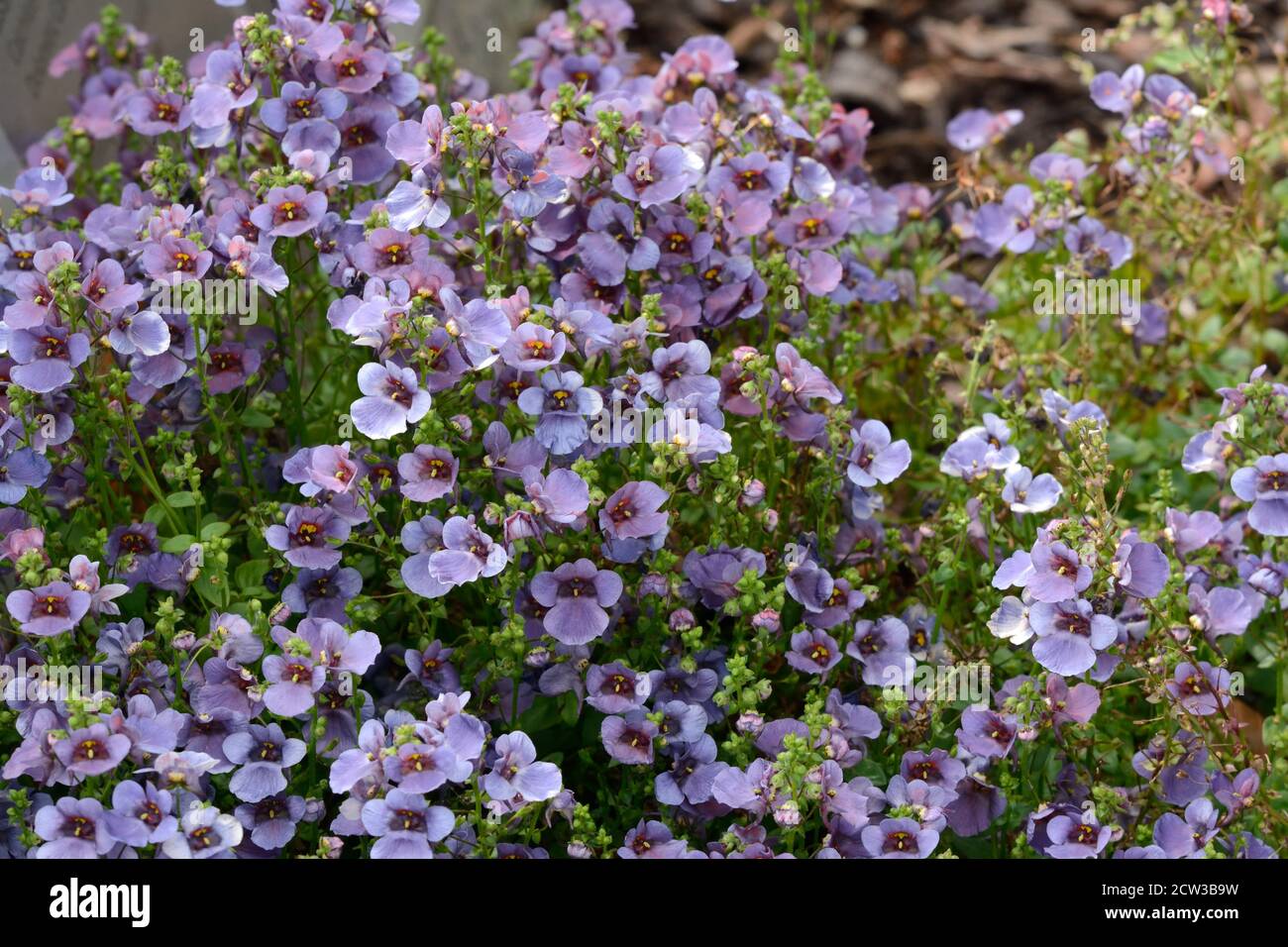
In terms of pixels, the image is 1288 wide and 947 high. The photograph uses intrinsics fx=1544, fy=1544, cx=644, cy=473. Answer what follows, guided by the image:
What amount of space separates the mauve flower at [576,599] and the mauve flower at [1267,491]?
3.69 ft

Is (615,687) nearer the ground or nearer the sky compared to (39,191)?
nearer the ground

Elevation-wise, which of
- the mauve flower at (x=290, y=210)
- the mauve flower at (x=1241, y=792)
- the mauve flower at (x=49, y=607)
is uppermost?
the mauve flower at (x=290, y=210)

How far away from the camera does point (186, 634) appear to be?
2512 millimetres

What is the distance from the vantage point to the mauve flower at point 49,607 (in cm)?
241

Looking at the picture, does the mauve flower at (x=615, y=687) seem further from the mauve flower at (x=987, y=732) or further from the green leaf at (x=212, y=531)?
the green leaf at (x=212, y=531)

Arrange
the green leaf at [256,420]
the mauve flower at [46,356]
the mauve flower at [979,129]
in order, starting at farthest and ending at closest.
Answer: the mauve flower at [979,129]
the green leaf at [256,420]
the mauve flower at [46,356]

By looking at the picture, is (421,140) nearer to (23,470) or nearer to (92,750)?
(23,470)

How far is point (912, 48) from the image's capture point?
5535 millimetres

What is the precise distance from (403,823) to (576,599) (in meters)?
0.48

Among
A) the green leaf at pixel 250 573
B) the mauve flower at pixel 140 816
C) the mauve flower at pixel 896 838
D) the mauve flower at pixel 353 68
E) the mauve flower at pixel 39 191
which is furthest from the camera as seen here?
the mauve flower at pixel 39 191

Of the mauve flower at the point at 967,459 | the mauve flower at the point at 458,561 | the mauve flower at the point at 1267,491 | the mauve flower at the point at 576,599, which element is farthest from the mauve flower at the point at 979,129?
the mauve flower at the point at 458,561

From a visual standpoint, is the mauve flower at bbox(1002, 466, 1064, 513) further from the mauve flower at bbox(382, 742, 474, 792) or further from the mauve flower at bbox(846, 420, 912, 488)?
the mauve flower at bbox(382, 742, 474, 792)

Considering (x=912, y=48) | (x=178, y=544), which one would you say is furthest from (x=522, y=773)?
(x=912, y=48)
